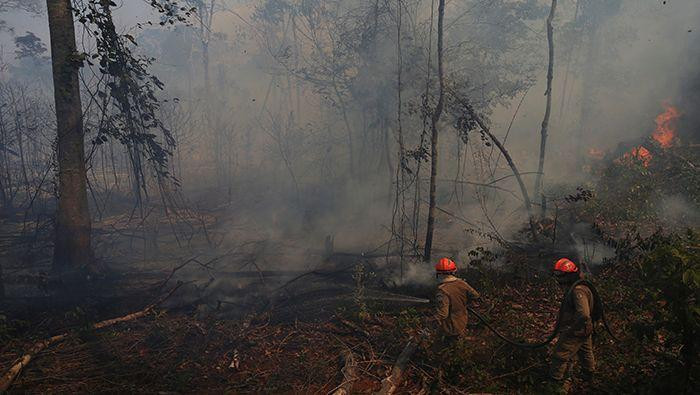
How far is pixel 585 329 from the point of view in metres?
4.78

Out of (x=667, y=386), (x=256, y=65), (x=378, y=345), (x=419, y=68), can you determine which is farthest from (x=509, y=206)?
(x=256, y=65)

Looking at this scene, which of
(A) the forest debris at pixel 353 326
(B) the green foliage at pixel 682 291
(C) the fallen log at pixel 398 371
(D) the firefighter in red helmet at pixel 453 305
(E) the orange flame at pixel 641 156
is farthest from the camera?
(E) the orange flame at pixel 641 156

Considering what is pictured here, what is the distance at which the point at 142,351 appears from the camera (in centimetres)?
653

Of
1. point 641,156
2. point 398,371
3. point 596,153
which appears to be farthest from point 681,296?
point 596,153

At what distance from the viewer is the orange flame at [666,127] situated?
1650cm

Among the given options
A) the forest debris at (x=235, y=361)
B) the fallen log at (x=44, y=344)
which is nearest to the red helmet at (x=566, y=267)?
the forest debris at (x=235, y=361)

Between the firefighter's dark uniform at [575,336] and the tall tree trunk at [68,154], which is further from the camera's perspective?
the tall tree trunk at [68,154]

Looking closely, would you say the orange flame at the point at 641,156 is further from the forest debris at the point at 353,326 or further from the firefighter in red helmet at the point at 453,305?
the forest debris at the point at 353,326

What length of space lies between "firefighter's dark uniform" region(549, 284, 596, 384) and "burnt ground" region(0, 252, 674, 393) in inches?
12.4

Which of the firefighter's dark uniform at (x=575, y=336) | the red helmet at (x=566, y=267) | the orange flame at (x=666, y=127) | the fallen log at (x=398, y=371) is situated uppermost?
the orange flame at (x=666, y=127)

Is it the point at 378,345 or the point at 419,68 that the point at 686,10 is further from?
the point at 378,345

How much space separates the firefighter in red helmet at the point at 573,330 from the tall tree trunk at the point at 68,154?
9.29 meters

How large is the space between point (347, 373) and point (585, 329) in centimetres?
292

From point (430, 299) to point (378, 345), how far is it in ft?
5.88
